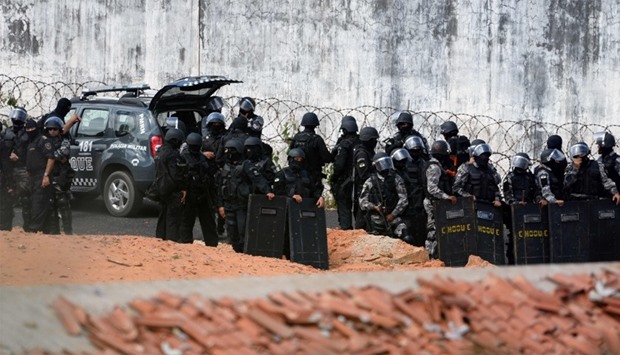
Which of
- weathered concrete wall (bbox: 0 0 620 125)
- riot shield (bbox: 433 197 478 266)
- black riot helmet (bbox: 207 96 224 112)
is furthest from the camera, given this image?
weathered concrete wall (bbox: 0 0 620 125)

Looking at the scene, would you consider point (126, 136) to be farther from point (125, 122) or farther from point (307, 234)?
point (307, 234)

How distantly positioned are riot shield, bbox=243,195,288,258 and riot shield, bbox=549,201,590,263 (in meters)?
2.85

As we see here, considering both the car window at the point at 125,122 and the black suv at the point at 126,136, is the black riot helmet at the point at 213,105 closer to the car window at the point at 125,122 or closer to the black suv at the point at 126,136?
the black suv at the point at 126,136

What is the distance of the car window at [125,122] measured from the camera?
55.4 ft

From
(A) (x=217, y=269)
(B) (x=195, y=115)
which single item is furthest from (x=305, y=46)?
(A) (x=217, y=269)

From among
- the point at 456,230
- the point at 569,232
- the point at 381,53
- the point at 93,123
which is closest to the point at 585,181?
the point at 569,232

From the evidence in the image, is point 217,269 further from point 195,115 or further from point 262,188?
point 195,115

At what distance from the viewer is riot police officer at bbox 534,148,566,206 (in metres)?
14.3

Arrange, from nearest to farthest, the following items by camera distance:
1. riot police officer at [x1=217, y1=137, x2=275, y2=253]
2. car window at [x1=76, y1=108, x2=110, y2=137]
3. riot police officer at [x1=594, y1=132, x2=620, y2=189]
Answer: riot police officer at [x1=217, y1=137, x2=275, y2=253], riot police officer at [x1=594, y1=132, x2=620, y2=189], car window at [x1=76, y1=108, x2=110, y2=137]

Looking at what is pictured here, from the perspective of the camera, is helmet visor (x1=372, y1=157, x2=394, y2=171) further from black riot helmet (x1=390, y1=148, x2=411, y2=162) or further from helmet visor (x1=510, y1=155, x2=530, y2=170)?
helmet visor (x1=510, y1=155, x2=530, y2=170)

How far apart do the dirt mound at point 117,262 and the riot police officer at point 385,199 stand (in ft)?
2.49

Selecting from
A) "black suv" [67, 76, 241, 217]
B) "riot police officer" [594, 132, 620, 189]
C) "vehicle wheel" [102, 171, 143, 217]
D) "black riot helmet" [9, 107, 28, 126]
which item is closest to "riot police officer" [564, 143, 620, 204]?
"riot police officer" [594, 132, 620, 189]

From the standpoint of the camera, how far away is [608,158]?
15.2 metres

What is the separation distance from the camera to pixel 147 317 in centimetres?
608
